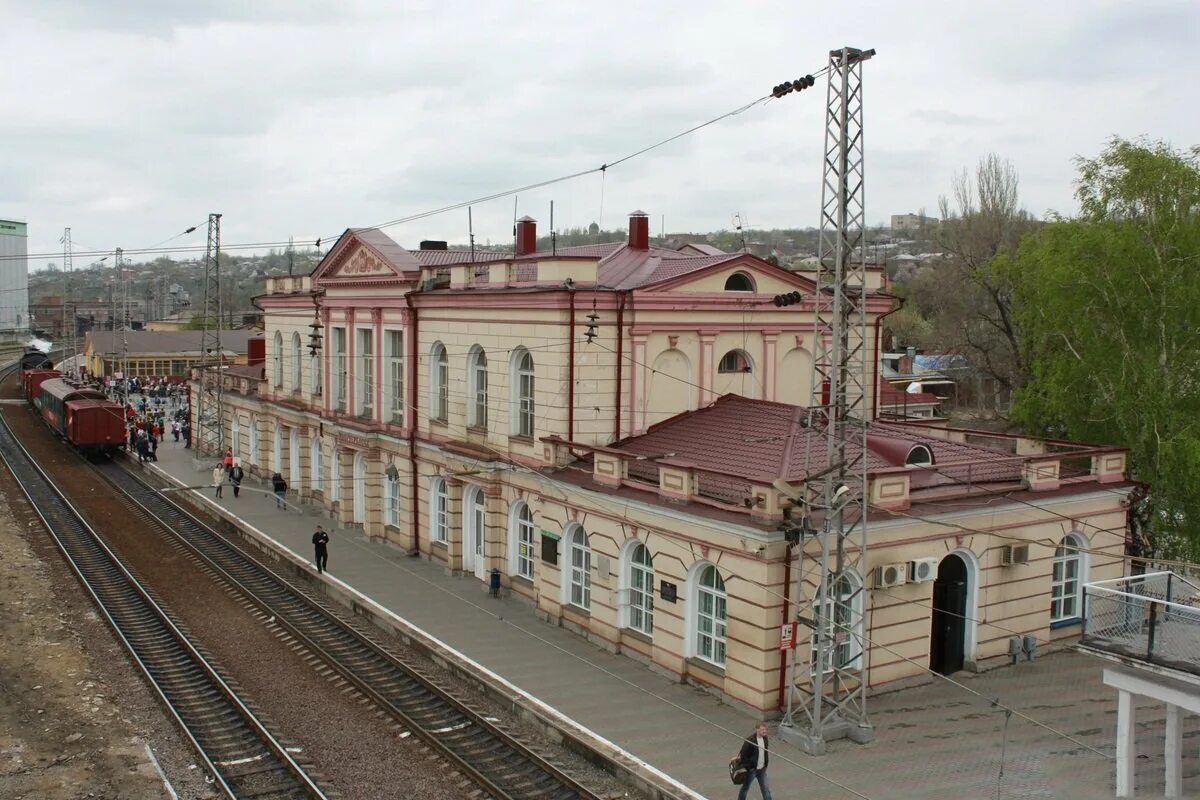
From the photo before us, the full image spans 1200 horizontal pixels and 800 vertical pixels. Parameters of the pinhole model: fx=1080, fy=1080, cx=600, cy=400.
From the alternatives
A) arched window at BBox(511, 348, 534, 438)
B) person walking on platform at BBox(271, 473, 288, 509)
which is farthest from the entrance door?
person walking on platform at BBox(271, 473, 288, 509)

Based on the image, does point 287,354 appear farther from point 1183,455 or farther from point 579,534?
point 1183,455

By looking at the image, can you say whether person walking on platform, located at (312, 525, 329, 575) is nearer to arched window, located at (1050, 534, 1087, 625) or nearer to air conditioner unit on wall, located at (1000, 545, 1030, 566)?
air conditioner unit on wall, located at (1000, 545, 1030, 566)

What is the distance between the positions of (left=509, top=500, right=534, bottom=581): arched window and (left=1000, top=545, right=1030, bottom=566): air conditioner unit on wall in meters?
10.1

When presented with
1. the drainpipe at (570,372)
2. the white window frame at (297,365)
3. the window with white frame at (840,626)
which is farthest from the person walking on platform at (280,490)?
the window with white frame at (840,626)

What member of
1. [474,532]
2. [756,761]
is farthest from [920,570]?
[474,532]

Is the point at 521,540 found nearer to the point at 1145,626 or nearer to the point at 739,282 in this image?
the point at 739,282

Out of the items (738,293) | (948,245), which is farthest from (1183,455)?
(948,245)

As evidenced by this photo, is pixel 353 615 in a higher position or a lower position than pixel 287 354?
lower

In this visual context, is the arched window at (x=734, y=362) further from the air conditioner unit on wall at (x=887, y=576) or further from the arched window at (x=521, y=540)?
the air conditioner unit on wall at (x=887, y=576)

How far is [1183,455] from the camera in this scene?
75.8ft

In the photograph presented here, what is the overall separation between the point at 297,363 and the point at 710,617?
952 inches

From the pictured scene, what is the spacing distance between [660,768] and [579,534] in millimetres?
7534

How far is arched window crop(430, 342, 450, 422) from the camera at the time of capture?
28.3m

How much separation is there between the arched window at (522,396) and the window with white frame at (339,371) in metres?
10.5
